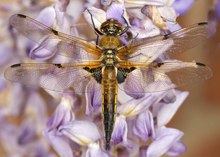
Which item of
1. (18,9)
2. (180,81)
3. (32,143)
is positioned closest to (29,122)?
(32,143)

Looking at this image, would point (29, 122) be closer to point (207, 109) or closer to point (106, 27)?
point (106, 27)

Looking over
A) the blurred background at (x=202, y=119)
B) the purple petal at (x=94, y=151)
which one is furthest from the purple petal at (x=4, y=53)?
the blurred background at (x=202, y=119)

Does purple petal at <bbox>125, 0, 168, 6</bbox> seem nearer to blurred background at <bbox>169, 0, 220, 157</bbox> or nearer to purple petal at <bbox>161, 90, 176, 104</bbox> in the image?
purple petal at <bbox>161, 90, 176, 104</bbox>

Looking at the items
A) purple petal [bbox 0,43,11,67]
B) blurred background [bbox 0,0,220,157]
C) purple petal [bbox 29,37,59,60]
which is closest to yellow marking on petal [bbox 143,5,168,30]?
purple petal [bbox 29,37,59,60]

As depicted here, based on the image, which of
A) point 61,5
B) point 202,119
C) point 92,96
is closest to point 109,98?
point 92,96

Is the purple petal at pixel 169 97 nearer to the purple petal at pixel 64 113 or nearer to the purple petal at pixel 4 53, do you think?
the purple petal at pixel 64 113

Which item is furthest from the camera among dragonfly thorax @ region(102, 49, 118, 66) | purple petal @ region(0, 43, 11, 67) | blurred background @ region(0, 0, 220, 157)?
blurred background @ region(0, 0, 220, 157)
